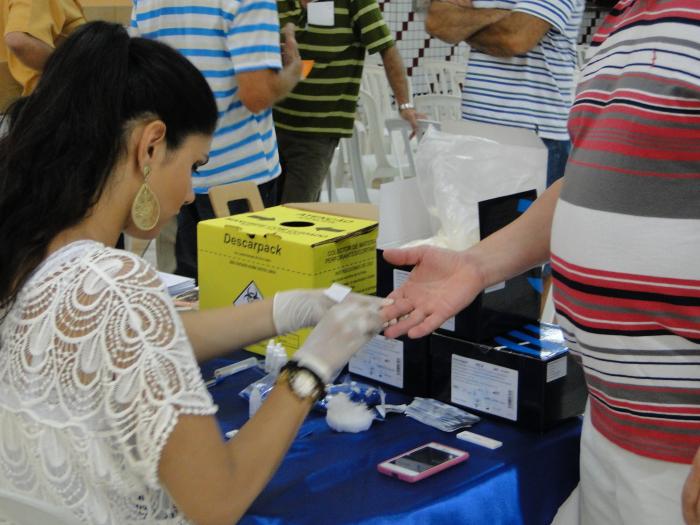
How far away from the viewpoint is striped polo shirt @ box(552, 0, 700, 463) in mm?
988

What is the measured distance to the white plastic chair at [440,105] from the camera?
16.2 ft

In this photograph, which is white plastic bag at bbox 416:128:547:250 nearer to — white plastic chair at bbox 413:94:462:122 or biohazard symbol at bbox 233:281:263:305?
biohazard symbol at bbox 233:281:263:305

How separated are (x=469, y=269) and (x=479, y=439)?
25 centimetres

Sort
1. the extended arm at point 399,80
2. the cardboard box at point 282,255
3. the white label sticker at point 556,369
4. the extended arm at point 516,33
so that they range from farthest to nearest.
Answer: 1. the extended arm at point 399,80
2. the extended arm at point 516,33
3. the cardboard box at point 282,255
4. the white label sticker at point 556,369

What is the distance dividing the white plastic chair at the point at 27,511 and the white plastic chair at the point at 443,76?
564cm

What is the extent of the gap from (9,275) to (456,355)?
0.67m

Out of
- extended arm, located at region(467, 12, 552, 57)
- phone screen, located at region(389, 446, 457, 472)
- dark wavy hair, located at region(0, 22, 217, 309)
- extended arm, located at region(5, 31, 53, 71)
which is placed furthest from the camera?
extended arm, located at region(5, 31, 53, 71)

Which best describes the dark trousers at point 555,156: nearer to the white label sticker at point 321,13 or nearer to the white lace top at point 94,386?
the white label sticker at point 321,13

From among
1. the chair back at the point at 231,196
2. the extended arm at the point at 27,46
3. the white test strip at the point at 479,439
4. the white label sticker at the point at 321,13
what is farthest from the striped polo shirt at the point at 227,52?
the white test strip at the point at 479,439

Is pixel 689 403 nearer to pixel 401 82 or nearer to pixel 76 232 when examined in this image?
pixel 76 232

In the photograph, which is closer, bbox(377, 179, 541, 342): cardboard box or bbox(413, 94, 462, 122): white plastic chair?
bbox(377, 179, 541, 342): cardboard box

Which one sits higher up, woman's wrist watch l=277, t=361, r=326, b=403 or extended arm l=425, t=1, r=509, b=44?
extended arm l=425, t=1, r=509, b=44

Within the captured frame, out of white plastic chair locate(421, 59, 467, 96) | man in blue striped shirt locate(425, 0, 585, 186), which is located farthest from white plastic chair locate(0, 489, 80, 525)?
white plastic chair locate(421, 59, 467, 96)

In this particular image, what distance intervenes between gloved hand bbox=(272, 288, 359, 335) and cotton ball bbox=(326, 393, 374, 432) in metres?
0.14
